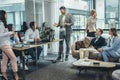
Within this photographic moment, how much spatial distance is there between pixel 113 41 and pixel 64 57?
191 cm

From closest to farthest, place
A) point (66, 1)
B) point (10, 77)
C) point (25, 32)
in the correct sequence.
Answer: point (10, 77) → point (25, 32) → point (66, 1)

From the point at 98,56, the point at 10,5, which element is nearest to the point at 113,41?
the point at 98,56

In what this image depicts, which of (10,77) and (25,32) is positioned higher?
(25,32)

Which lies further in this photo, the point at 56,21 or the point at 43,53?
the point at 56,21

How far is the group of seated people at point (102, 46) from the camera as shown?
5.21 meters

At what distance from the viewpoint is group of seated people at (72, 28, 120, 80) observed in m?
5.21

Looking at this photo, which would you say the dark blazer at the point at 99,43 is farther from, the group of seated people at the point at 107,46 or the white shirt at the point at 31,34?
the white shirt at the point at 31,34

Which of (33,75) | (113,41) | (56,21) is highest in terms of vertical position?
(56,21)

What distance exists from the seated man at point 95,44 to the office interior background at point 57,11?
1.04m

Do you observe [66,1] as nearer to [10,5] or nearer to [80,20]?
[80,20]

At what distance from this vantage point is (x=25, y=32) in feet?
19.9

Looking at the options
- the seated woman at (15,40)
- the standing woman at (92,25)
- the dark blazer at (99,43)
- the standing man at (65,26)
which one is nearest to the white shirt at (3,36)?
the seated woman at (15,40)

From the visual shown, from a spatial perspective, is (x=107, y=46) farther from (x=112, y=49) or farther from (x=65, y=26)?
(x=65, y=26)

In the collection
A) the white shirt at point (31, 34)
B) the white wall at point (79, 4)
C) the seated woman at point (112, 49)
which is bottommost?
the seated woman at point (112, 49)
